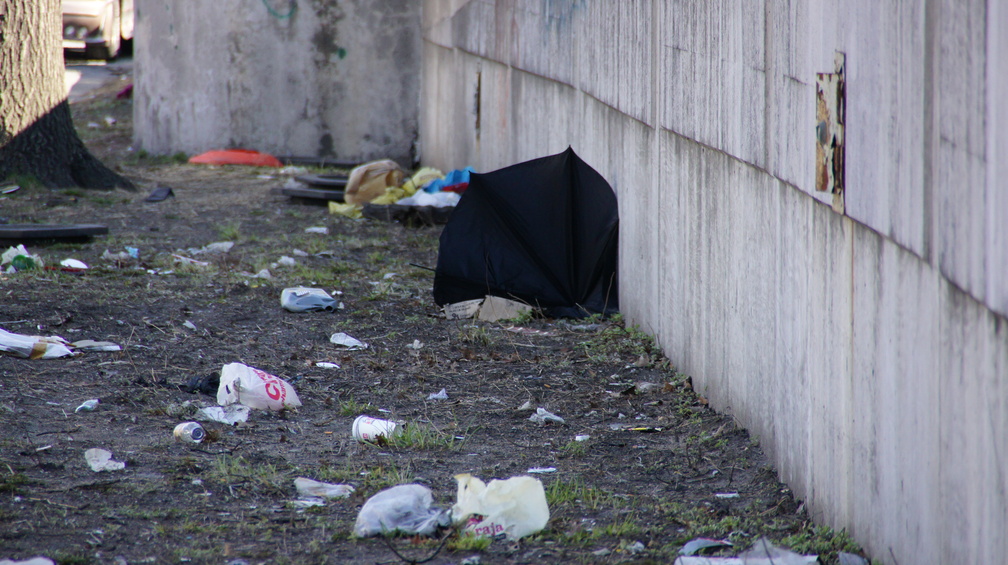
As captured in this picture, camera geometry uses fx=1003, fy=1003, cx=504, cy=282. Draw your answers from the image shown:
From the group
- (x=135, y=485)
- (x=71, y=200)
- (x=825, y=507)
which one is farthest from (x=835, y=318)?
(x=71, y=200)

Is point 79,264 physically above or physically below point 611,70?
below

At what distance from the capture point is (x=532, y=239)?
579 cm

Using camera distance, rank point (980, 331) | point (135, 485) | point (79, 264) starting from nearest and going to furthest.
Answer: point (980, 331), point (135, 485), point (79, 264)

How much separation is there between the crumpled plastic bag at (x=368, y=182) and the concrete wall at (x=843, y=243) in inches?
177

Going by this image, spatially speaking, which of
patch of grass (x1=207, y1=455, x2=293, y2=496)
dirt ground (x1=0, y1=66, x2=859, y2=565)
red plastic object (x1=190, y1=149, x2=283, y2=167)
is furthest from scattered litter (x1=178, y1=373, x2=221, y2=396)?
red plastic object (x1=190, y1=149, x2=283, y2=167)

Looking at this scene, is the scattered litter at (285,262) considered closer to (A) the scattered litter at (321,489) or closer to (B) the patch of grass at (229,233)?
(B) the patch of grass at (229,233)

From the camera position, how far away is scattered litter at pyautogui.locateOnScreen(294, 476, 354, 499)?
10.5ft

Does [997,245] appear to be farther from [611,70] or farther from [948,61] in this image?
[611,70]

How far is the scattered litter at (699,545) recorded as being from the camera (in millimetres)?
2707

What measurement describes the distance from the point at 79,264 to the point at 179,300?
4.05 feet

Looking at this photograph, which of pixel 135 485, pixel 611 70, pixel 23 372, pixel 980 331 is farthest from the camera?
pixel 611 70

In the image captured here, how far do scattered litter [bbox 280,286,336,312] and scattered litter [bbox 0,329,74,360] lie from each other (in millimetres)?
1377

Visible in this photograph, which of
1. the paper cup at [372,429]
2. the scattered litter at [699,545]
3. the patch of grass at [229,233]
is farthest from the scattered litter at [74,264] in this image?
the scattered litter at [699,545]

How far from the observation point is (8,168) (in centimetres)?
951
